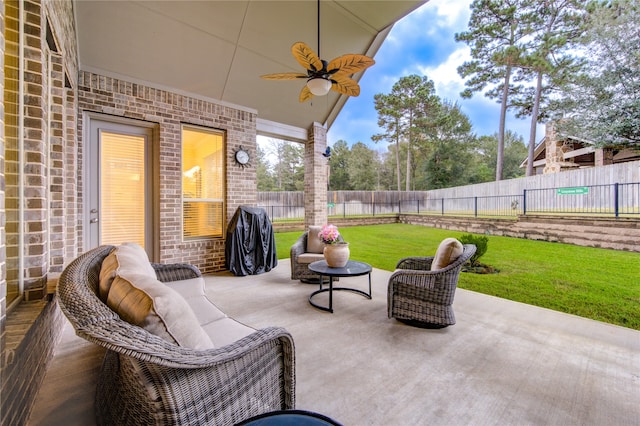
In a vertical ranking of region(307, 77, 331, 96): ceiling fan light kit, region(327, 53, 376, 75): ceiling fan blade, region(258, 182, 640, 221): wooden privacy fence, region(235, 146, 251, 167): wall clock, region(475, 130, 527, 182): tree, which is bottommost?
region(258, 182, 640, 221): wooden privacy fence

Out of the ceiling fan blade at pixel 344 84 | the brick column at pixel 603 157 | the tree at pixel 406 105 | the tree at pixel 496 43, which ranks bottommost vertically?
the brick column at pixel 603 157

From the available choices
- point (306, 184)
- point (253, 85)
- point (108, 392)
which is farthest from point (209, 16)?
point (108, 392)

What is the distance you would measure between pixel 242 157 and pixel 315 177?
1667 mm

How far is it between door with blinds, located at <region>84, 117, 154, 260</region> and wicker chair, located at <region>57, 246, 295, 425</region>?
2.88 m

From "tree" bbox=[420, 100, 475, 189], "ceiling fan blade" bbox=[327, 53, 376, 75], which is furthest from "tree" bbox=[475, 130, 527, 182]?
"ceiling fan blade" bbox=[327, 53, 376, 75]

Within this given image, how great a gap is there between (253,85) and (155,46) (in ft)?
5.06

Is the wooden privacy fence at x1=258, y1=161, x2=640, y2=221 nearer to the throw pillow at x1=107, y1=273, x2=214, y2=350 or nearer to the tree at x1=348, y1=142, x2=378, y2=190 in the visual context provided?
the throw pillow at x1=107, y1=273, x2=214, y2=350

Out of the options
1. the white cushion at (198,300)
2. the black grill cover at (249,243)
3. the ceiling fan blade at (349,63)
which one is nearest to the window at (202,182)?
the black grill cover at (249,243)

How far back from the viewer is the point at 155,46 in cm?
370

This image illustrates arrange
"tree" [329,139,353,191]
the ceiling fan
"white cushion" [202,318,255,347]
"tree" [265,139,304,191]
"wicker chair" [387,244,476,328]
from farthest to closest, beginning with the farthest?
"tree" [265,139,304,191], "tree" [329,139,353,191], the ceiling fan, "wicker chair" [387,244,476,328], "white cushion" [202,318,255,347]

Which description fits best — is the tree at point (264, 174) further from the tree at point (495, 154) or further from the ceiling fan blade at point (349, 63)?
the ceiling fan blade at point (349, 63)

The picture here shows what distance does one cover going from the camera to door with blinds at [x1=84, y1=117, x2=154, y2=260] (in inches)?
147

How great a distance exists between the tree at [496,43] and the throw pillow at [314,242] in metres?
4.97

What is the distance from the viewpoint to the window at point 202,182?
4547 millimetres
